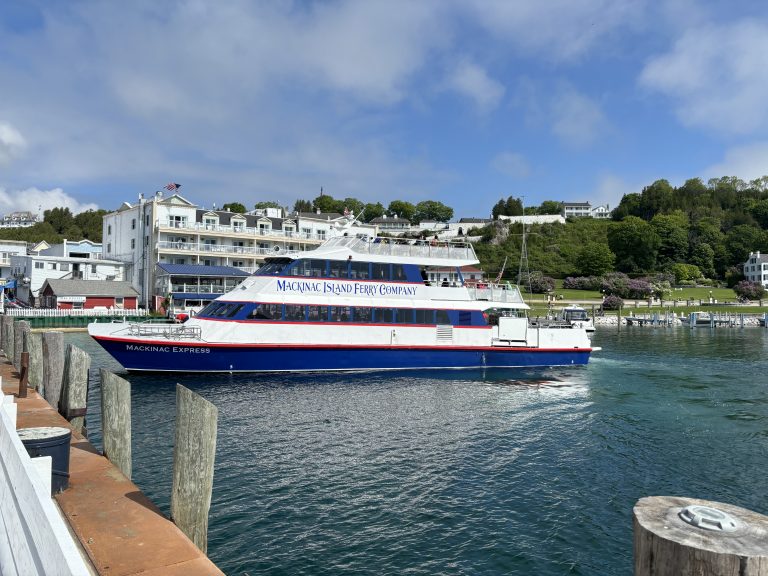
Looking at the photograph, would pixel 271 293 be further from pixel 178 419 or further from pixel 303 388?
pixel 178 419

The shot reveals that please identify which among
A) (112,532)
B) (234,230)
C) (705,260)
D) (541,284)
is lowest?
(112,532)

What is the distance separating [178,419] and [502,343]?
76.4ft

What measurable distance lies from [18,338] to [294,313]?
10849 mm

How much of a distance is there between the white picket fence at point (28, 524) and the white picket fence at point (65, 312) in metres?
48.0

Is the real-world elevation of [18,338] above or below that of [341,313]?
below

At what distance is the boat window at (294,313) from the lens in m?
24.4

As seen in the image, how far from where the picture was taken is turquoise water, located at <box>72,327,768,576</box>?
340 inches

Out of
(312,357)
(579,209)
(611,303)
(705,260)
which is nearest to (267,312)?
(312,357)

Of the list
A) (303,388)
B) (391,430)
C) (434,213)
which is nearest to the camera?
(391,430)

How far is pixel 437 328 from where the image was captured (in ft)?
87.5

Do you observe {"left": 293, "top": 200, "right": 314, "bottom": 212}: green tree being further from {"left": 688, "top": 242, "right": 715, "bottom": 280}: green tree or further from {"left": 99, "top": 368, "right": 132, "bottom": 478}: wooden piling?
{"left": 99, "top": 368, "right": 132, "bottom": 478}: wooden piling

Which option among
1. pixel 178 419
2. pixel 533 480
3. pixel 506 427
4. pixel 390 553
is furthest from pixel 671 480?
pixel 178 419

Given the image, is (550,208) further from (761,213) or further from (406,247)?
(406,247)

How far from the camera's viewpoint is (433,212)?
165750mm
